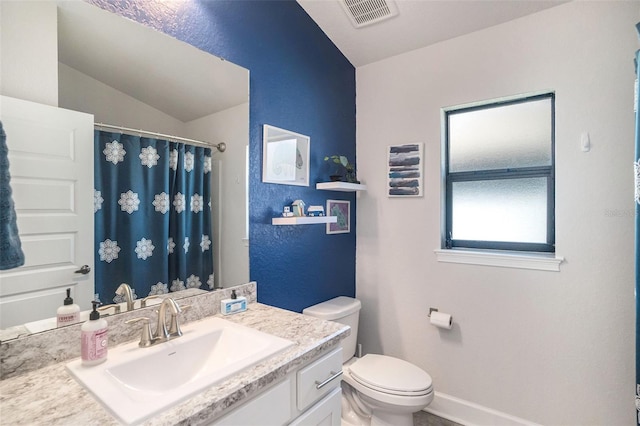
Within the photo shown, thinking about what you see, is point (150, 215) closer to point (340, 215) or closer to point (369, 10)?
point (340, 215)

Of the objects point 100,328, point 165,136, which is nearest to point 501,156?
point 165,136

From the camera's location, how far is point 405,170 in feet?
7.26

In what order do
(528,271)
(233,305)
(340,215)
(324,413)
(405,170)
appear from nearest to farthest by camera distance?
1. (324,413)
2. (233,305)
3. (528,271)
4. (405,170)
5. (340,215)

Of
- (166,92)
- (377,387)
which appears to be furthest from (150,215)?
(377,387)

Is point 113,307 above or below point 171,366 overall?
above

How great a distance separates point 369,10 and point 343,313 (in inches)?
73.9

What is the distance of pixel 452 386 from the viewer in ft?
6.68

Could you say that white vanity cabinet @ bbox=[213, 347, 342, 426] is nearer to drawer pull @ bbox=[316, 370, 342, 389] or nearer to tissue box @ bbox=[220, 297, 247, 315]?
drawer pull @ bbox=[316, 370, 342, 389]

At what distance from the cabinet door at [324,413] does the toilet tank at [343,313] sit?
2.17ft

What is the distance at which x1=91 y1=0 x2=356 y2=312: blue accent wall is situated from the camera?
58.2 inches

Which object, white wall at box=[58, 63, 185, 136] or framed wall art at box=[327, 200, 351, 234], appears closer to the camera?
white wall at box=[58, 63, 185, 136]

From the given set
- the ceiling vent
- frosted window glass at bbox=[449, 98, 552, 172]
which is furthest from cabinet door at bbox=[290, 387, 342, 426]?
the ceiling vent

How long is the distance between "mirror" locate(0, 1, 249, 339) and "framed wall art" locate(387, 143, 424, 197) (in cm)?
110

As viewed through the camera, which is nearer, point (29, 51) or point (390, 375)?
point (29, 51)
